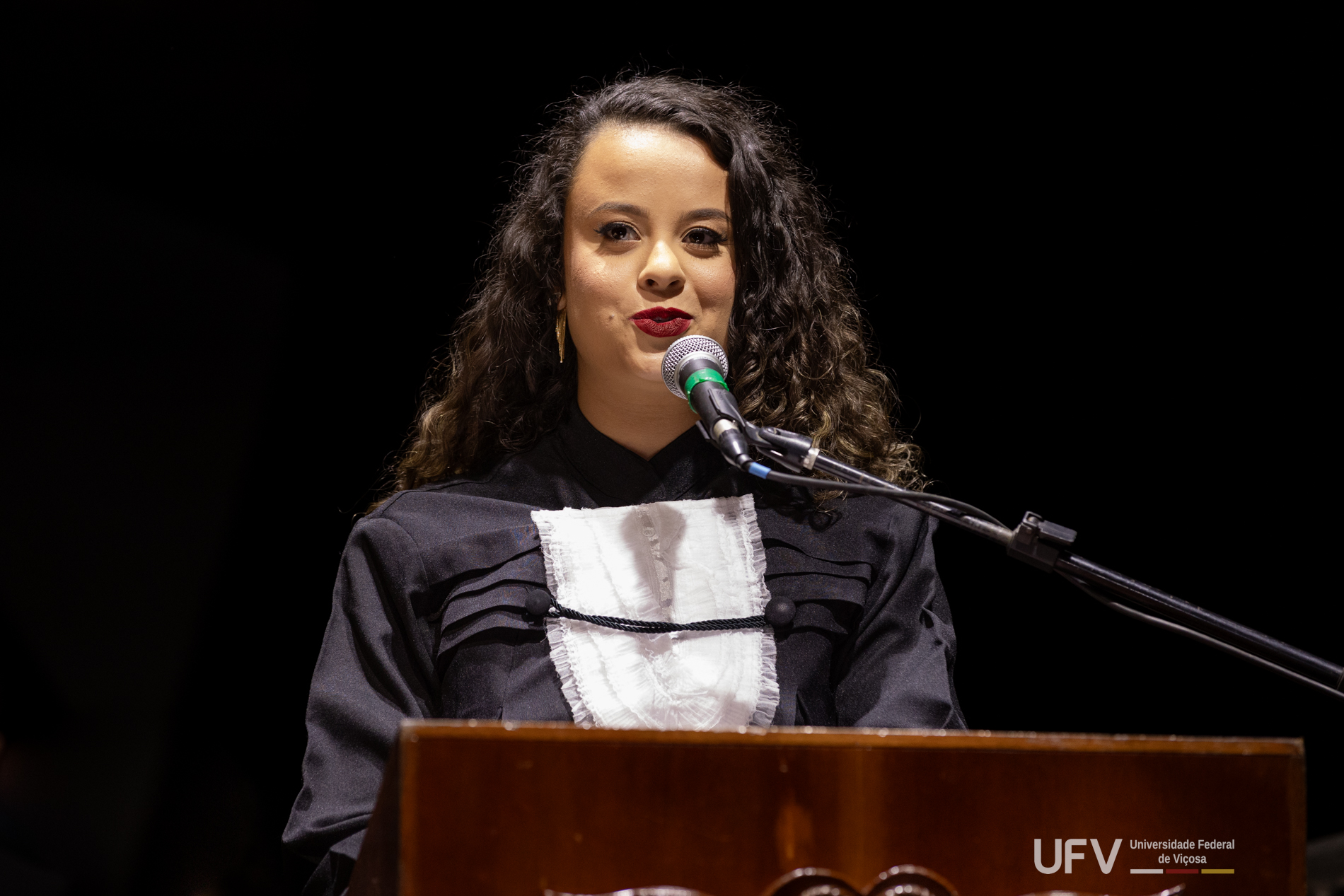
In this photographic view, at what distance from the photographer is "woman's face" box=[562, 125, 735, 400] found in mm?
1717

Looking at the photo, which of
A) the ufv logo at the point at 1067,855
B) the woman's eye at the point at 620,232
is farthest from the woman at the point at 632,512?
the ufv logo at the point at 1067,855

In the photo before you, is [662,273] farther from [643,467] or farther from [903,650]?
[903,650]

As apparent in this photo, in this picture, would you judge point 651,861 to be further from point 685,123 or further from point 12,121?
point 12,121

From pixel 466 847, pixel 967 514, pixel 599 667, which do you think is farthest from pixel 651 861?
pixel 599 667

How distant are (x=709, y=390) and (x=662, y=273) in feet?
1.44

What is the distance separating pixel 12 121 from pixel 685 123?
1411 mm

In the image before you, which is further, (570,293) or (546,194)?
(546,194)

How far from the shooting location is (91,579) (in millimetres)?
2252

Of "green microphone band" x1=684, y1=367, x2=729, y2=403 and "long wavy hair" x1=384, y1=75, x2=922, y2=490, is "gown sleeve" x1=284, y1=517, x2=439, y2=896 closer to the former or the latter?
"long wavy hair" x1=384, y1=75, x2=922, y2=490

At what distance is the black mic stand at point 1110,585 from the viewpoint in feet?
3.49

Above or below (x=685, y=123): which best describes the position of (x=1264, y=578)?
below

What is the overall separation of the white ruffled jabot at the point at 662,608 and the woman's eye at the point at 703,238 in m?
0.38

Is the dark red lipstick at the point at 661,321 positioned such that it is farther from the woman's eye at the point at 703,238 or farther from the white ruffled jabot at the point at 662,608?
the white ruffled jabot at the point at 662,608

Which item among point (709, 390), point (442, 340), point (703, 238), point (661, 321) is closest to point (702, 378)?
point (709, 390)
